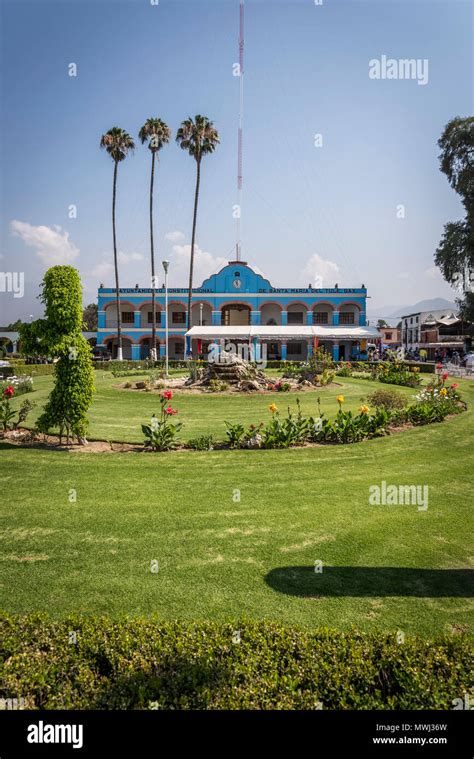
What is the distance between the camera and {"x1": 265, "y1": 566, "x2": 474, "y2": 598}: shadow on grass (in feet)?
14.8

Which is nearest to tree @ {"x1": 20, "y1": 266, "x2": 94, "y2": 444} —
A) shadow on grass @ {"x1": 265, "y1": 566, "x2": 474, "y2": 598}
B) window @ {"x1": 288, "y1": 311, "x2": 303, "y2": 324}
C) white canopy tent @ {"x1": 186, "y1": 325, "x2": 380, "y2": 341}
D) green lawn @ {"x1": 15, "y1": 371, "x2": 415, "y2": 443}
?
green lawn @ {"x1": 15, "y1": 371, "x2": 415, "y2": 443}

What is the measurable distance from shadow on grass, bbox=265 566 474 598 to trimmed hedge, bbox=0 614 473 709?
46.9 inches

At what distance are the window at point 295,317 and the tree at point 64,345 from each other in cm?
4042

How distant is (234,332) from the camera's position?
41406 millimetres

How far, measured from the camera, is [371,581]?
15.5 ft

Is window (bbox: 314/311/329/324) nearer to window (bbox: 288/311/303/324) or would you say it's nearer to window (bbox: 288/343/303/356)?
window (bbox: 288/311/303/324)

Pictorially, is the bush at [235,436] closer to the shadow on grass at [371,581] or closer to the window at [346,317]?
the shadow on grass at [371,581]

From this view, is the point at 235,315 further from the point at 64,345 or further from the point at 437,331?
the point at 64,345

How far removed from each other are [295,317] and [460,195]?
20.2 m

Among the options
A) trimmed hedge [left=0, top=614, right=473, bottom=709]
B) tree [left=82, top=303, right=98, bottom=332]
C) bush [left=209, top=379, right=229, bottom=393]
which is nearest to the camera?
trimmed hedge [left=0, top=614, right=473, bottom=709]

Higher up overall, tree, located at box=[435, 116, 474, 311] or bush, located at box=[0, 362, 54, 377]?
tree, located at box=[435, 116, 474, 311]
